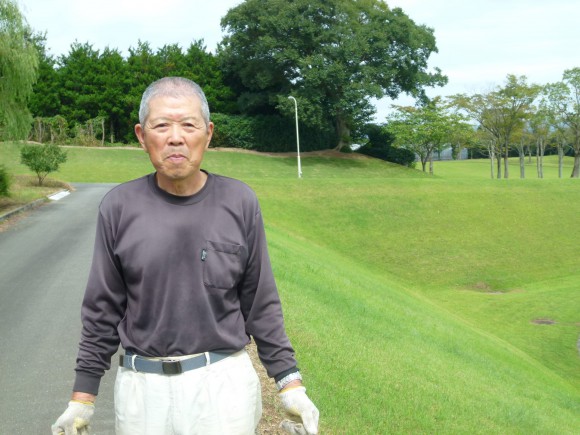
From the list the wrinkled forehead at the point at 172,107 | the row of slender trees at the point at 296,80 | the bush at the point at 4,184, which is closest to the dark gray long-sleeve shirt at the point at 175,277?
the wrinkled forehead at the point at 172,107

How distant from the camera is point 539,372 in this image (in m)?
16.0

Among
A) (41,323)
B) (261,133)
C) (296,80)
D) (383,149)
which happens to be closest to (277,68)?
(296,80)

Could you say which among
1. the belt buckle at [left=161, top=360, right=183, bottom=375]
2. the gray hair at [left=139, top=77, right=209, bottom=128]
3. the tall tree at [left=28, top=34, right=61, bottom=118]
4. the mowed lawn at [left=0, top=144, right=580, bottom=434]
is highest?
the tall tree at [left=28, top=34, right=61, bottom=118]

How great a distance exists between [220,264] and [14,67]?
74.9 feet

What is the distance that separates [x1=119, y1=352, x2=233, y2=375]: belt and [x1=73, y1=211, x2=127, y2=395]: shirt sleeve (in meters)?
0.18

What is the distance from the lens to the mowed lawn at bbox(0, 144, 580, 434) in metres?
8.30

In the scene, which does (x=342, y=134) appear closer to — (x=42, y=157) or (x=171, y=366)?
(x=42, y=157)

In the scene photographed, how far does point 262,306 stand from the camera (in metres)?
3.05

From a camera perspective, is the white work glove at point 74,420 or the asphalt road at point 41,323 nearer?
the white work glove at point 74,420

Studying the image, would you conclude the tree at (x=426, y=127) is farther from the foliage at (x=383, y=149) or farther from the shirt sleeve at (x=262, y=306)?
the shirt sleeve at (x=262, y=306)

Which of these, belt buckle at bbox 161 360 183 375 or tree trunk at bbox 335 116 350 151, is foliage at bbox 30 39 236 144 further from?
belt buckle at bbox 161 360 183 375

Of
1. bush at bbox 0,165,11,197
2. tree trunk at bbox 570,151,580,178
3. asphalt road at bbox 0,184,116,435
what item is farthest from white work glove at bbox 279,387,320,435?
tree trunk at bbox 570,151,580,178

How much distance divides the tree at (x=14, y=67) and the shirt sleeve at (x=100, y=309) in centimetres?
2253

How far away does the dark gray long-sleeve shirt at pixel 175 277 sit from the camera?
2.84 metres
